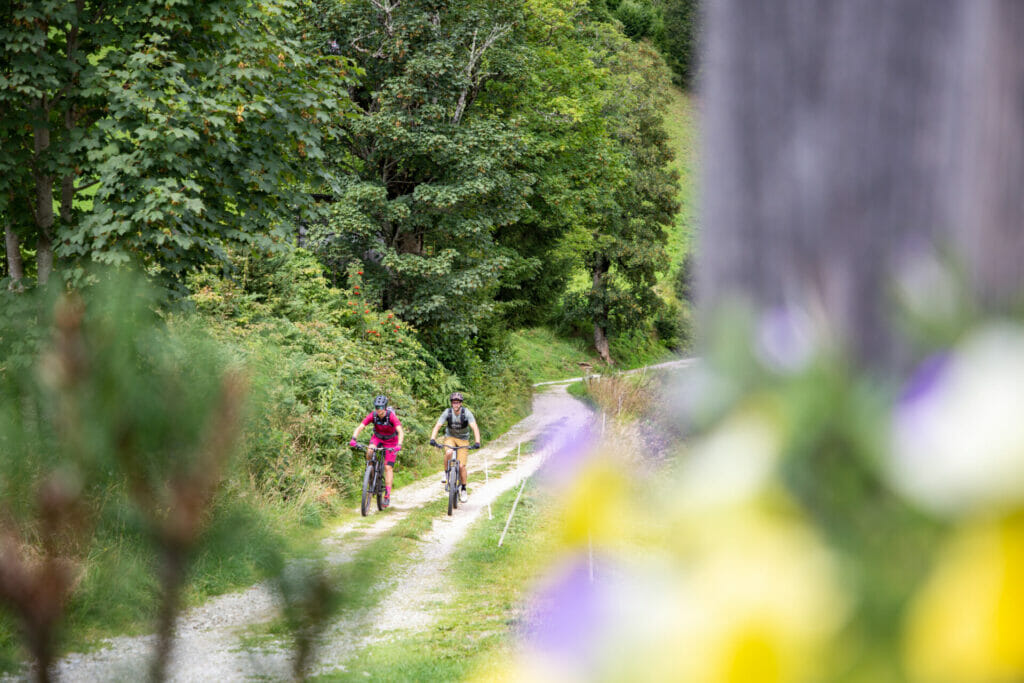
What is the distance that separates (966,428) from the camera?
214mm

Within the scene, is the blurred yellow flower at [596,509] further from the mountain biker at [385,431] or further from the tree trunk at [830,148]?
the mountain biker at [385,431]

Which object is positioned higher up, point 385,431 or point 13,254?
point 13,254

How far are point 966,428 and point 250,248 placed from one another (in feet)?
24.6

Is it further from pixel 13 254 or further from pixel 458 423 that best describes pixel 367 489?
pixel 13 254

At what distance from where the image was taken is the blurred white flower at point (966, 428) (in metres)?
0.21

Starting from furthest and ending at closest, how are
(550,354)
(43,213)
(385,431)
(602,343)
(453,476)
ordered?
(602,343)
(550,354)
(453,476)
(385,431)
(43,213)

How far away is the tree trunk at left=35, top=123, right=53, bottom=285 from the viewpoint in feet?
20.7

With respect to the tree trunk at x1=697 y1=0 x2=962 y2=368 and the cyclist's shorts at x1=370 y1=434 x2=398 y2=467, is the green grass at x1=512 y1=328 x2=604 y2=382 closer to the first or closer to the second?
the cyclist's shorts at x1=370 y1=434 x2=398 y2=467

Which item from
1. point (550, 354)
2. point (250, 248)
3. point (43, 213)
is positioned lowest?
point (550, 354)

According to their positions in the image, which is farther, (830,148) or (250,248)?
(250,248)

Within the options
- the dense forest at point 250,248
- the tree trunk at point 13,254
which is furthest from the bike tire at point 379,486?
the tree trunk at point 13,254

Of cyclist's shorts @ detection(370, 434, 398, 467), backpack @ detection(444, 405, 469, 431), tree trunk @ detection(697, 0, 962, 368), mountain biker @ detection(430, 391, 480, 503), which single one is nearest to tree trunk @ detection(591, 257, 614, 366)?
mountain biker @ detection(430, 391, 480, 503)

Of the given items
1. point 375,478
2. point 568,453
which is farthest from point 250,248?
point 568,453

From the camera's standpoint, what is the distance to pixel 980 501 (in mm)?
212
